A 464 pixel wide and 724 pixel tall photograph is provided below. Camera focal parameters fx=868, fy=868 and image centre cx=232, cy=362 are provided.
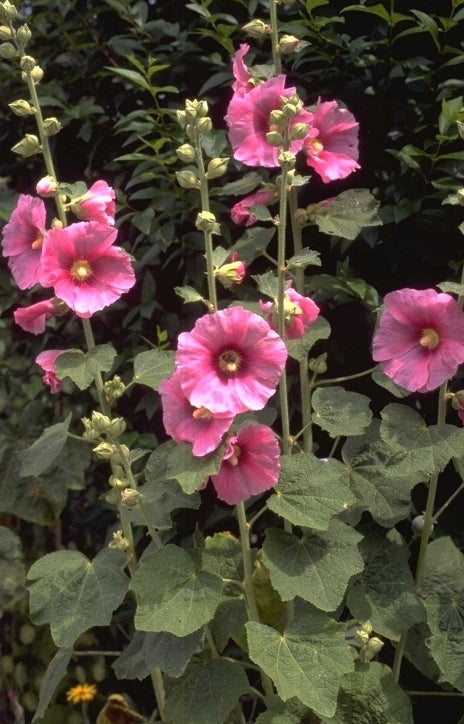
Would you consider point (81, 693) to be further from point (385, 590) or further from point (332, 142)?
point (332, 142)

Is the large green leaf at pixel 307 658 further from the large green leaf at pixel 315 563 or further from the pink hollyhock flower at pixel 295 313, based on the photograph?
the pink hollyhock flower at pixel 295 313

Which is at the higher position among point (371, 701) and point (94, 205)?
point (94, 205)

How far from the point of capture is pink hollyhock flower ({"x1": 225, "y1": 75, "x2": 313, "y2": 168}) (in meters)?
1.67

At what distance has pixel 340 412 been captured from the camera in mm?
1697

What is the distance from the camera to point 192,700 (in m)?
1.61

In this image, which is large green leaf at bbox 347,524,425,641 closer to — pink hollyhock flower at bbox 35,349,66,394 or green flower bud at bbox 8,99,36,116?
pink hollyhock flower at bbox 35,349,66,394

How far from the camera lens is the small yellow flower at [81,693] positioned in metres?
2.64

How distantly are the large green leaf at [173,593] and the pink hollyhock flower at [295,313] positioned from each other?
17.7 inches

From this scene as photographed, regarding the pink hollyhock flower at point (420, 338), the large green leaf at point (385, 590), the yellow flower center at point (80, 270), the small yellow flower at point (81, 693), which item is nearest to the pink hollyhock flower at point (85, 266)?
the yellow flower center at point (80, 270)

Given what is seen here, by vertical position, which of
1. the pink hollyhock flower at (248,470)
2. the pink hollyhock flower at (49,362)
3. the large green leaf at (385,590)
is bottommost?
the large green leaf at (385,590)

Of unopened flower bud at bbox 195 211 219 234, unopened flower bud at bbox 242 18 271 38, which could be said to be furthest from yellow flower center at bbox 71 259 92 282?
unopened flower bud at bbox 242 18 271 38

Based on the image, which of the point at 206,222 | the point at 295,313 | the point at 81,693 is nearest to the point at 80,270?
the point at 206,222

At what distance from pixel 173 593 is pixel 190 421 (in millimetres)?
329

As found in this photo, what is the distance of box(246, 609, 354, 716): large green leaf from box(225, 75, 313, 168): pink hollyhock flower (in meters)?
0.87
